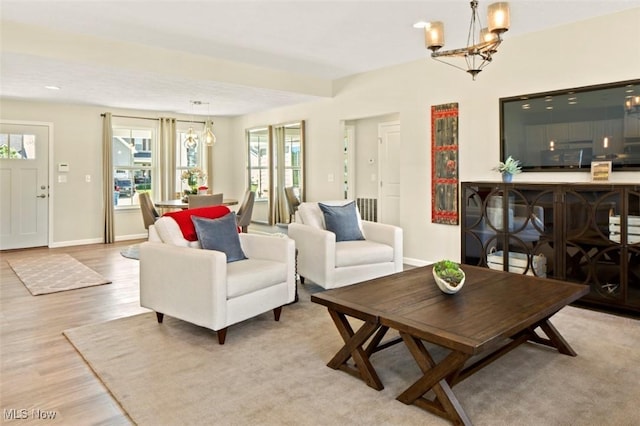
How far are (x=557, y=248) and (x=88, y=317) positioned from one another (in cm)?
409

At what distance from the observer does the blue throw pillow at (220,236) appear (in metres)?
3.51

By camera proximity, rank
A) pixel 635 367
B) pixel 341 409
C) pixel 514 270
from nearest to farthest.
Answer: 1. pixel 341 409
2. pixel 635 367
3. pixel 514 270

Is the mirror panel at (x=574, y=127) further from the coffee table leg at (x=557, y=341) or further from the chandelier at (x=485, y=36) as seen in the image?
the coffee table leg at (x=557, y=341)

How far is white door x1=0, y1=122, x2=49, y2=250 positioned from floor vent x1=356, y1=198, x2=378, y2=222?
5.25 metres

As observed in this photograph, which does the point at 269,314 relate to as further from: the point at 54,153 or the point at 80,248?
the point at 54,153

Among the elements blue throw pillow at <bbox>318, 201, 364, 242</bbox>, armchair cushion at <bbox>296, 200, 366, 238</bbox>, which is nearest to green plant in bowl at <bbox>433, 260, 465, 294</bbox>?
blue throw pillow at <bbox>318, 201, 364, 242</bbox>

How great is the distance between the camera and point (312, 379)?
8.33 feet

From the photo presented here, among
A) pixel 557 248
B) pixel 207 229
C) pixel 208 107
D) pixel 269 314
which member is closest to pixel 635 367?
pixel 557 248

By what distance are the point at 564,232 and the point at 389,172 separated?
3.57 metres

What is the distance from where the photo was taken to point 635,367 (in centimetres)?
268

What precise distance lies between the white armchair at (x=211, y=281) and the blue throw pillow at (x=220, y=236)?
4.2 inches

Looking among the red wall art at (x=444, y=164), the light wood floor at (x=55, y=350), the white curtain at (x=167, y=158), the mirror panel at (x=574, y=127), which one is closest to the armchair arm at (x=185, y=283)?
the light wood floor at (x=55, y=350)

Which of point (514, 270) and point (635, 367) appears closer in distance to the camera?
point (635, 367)

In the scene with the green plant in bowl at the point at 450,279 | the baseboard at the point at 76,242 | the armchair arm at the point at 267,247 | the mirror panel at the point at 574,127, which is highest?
the mirror panel at the point at 574,127
